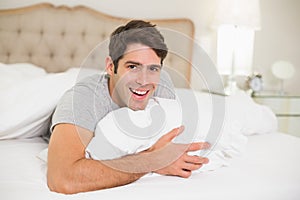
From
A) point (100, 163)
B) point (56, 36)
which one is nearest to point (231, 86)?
point (56, 36)

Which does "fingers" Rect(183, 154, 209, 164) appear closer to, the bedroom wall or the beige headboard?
the beige headboard

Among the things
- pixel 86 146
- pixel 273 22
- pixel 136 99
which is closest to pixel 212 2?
pixel 273 22

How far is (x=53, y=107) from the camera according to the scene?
4.34ft

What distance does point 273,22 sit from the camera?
2.62 meters

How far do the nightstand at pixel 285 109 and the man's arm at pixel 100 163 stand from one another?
1.37 metres

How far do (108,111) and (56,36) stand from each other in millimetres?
1114

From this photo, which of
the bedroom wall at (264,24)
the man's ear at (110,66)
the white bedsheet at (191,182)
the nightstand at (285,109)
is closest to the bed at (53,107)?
the white bedsheet at (191,182)

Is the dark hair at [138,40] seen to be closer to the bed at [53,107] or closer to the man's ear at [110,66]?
the man's ear at [110,66]

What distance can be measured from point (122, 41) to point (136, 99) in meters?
0.18

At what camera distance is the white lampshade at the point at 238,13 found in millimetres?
2246

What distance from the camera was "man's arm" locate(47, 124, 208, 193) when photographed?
85 cm

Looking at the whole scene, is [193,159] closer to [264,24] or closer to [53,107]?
[53,107]

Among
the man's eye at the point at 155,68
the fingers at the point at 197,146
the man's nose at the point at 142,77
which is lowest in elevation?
the fingers at the point at 197,146

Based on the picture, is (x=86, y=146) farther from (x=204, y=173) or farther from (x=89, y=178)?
(x=204, y=173)
